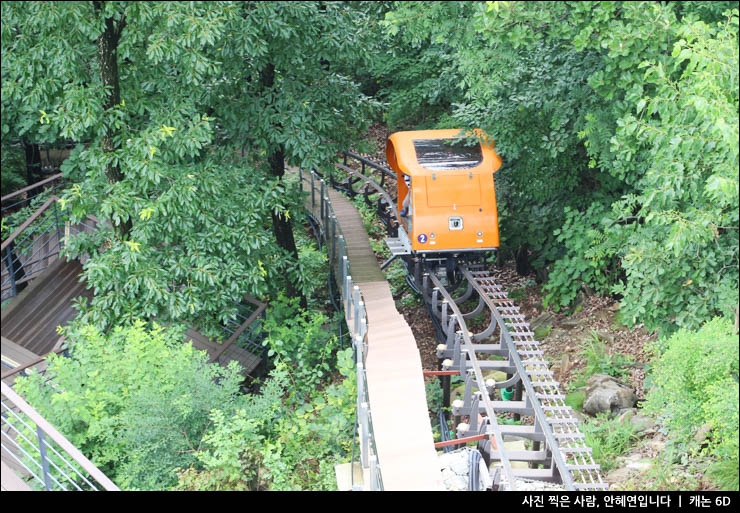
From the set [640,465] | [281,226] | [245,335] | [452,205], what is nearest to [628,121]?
[640,465]

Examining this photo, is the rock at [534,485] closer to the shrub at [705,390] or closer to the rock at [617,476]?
the rock at [617,476]

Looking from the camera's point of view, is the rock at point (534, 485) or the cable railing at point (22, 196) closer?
the rock at point (534, 485)

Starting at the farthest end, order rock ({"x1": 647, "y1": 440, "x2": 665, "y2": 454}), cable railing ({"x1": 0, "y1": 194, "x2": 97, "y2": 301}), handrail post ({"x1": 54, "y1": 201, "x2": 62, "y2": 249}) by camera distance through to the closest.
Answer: handrail post ({"x1": 54, "y1": 201, "x2": 62, "y2": 249}) < cable railing ({"x1": 0, "y1": 194, "x2": 97, "y2": 301}) < rock ({"x1": 647, "y1": 440, "x2": 665, "y2": 454})

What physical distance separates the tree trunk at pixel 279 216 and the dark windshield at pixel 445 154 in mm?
2648

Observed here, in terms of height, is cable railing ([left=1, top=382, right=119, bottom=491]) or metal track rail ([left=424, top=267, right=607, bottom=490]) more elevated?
cable railing ([left=1, top=382, right=119, bottom=491])

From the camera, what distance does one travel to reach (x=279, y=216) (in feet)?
39.9

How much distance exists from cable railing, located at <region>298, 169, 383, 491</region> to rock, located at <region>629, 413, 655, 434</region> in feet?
11.8

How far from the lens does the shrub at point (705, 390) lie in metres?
6.59

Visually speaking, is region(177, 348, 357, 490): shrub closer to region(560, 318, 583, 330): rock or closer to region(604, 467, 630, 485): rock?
region(604, 467, 630, 485): rock

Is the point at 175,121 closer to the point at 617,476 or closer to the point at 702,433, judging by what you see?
the point at 617,476

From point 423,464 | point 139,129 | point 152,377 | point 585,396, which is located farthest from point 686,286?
point 139,129

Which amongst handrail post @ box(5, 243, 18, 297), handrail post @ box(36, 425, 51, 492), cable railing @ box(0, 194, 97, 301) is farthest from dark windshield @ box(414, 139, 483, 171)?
handrail post @ box(36, 425, 51, 492)

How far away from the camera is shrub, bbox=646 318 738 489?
6.59 metres

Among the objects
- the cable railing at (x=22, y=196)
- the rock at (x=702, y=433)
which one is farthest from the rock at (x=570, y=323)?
the cable railing at (x=22, y=196)
